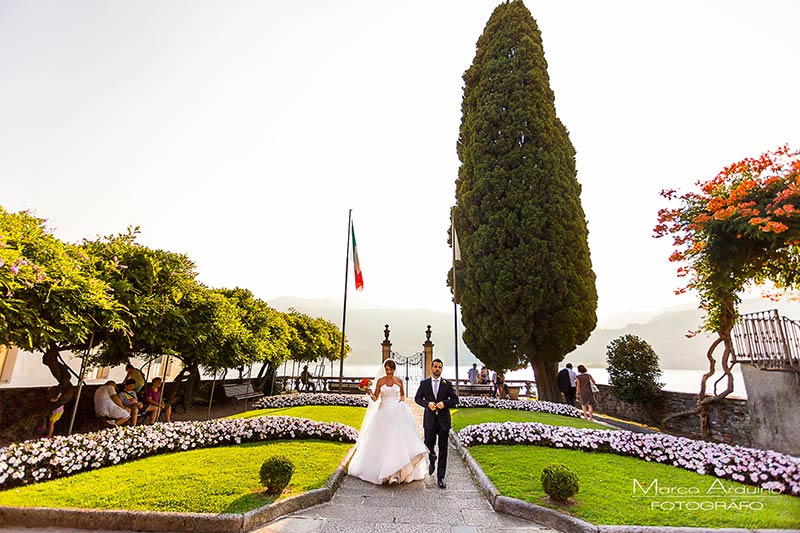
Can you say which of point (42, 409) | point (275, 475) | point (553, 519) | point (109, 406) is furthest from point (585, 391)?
point (42, 409)

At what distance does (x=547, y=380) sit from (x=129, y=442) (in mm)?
16592

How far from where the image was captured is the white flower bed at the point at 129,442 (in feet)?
19.3

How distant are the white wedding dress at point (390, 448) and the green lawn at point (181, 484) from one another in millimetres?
641

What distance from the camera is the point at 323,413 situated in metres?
14.1

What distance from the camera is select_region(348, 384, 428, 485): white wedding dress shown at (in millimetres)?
6309

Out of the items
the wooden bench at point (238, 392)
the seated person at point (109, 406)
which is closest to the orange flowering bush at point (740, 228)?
the seated person at point (109, 406)

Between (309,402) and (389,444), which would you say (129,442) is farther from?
(309,402)

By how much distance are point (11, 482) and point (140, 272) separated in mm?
5459

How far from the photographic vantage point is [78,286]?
23.9 ft

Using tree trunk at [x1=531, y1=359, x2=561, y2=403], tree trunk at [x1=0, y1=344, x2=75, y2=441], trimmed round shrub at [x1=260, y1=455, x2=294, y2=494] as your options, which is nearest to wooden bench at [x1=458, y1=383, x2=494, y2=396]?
tree trunk at [x1=531, y1=359, x2=561, y2=403]

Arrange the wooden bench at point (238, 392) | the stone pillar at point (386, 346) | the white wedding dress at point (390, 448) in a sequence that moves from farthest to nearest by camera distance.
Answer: the stone pillar at point (386, 346), the wooden bench at point (238, 392), the white wedding dress at point (390, 448)

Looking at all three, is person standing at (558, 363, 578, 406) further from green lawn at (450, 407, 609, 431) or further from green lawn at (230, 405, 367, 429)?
green lawn at (230, 405, 367, 429)

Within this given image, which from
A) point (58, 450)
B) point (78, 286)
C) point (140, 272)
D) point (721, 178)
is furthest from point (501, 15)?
point (58, 450)

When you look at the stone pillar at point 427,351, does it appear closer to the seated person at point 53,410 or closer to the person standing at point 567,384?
the person standing at point 567,384
